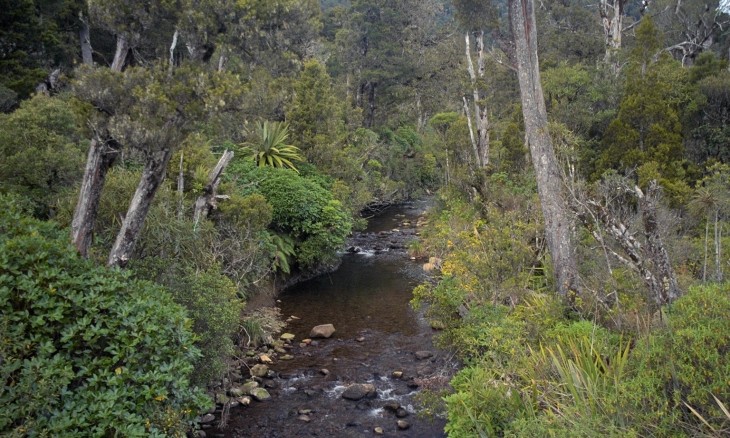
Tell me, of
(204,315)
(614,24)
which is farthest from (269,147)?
(614,24)

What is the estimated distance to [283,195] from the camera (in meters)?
14.8

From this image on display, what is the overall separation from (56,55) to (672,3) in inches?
1316

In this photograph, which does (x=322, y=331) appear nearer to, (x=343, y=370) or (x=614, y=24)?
(x=343, y=370)

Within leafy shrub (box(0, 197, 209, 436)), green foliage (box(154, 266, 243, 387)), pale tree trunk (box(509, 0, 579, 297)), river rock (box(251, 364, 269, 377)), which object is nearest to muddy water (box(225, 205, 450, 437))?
river rock (box(251, 364, 269, 377))

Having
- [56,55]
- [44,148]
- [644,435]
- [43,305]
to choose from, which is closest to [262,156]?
[44,148]

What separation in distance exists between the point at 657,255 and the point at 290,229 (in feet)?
37.1

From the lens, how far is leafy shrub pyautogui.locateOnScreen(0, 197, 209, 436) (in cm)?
380

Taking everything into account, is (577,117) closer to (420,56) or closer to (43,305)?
(43,305)

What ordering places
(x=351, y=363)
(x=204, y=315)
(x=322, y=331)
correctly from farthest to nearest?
(x=322, y=331), (x=351, y=363), (x=204, y=315)

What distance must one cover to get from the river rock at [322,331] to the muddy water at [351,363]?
0.50ft

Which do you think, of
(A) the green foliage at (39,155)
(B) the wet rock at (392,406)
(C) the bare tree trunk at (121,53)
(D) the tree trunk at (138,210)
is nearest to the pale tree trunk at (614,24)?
(B) the wet rock at (392,406)

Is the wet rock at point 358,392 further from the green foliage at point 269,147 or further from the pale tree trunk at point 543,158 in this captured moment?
the green foliage at point 269,147

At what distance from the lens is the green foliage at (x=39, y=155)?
8.30 metres

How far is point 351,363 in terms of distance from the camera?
1032 cm
